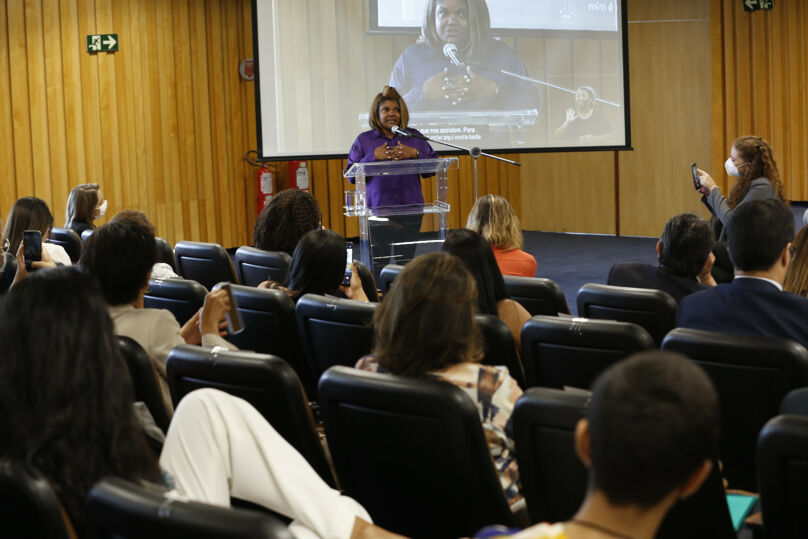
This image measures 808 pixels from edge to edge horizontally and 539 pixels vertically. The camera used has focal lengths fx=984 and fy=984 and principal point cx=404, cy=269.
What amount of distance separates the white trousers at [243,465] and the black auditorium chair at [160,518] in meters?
0.32

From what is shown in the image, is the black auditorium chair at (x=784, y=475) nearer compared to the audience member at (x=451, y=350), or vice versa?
the black auditorium chair at (x=784, y=475)

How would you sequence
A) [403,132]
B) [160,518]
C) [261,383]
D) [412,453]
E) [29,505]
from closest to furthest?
[160,518] → [29,505] → [412,453] → [261,383] → [403,132]

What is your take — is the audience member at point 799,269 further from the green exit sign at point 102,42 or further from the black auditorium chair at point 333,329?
the green exit sign at point 102,42

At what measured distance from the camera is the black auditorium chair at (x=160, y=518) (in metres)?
1.27

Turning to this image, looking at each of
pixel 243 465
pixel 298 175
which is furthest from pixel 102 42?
pixel 243 465

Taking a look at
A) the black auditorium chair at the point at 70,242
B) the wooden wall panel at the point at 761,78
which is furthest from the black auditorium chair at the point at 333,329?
the wooden wall panel at the point at 761,78

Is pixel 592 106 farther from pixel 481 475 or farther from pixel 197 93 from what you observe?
pixel 481 475

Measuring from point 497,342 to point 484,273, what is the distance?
0.53 metres

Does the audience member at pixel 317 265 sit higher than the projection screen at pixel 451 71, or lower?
lower

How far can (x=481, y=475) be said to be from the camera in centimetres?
210

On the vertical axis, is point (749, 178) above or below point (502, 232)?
above

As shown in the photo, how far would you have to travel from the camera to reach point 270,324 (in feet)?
12.0

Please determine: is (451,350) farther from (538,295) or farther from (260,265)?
(260,265)

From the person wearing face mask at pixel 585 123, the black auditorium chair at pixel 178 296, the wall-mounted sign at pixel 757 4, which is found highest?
the wall-mounted sign at pixel 757 4
